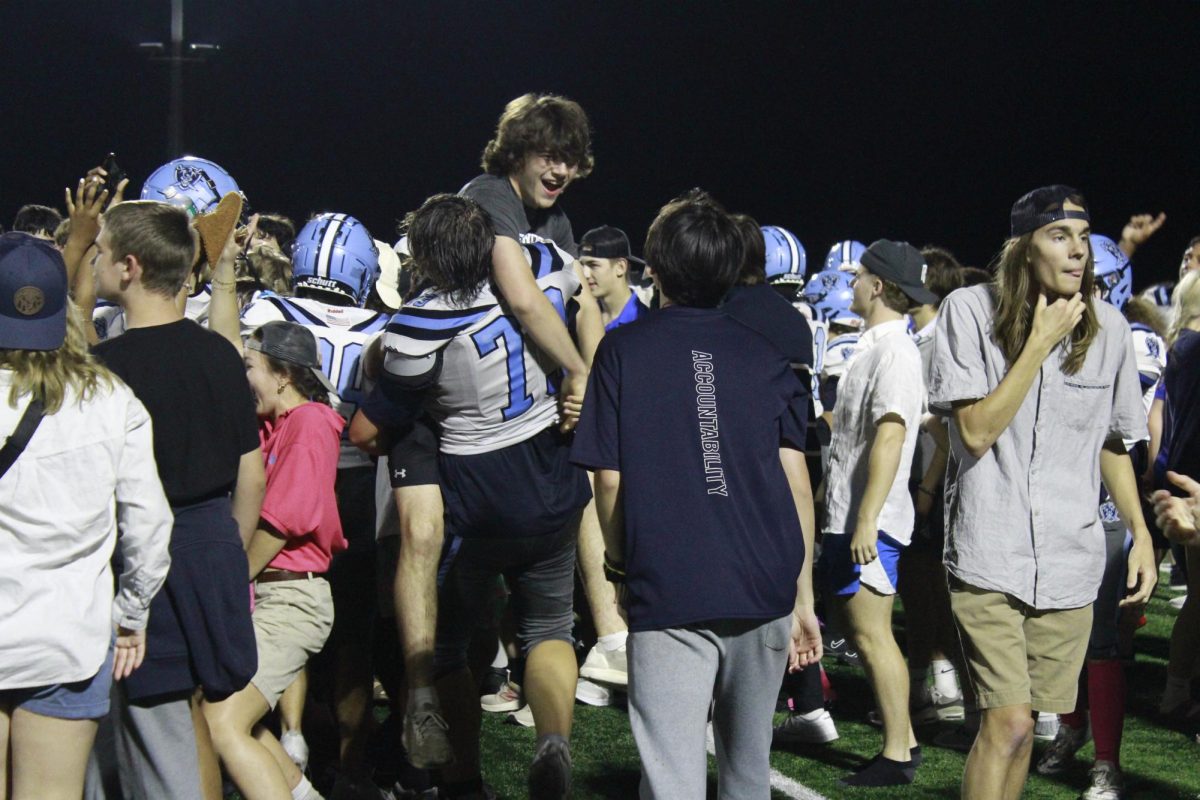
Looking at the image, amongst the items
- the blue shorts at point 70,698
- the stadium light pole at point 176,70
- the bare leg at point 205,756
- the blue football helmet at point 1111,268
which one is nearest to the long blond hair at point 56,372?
the blue shorts at point 70,698

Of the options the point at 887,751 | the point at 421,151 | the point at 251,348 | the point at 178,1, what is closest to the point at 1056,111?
the point at 421,151

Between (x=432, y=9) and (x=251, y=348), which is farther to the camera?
(x=432, y=9)

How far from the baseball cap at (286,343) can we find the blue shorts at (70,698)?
1441mm

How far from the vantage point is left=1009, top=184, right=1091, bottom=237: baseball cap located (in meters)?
3.73

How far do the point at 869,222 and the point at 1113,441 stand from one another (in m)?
11.5

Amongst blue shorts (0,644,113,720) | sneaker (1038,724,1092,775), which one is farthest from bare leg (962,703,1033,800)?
blue shorts (0,644,113,720)

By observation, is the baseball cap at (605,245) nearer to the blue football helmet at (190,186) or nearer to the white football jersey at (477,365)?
the blue football helmet at (190,186)

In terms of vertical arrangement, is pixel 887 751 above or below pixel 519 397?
below

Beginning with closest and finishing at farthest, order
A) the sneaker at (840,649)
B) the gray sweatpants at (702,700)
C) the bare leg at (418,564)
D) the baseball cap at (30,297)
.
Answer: the baseball cap at (30,297) → the gray sweatpants at (702,700) → the bare leg at (418,564) → the sneaker at (840,649)

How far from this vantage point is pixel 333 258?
5141 mm

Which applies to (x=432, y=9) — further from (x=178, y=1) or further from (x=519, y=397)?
(x=519, y=397)

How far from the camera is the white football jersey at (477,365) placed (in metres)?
3.89

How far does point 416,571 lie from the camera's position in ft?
13.2

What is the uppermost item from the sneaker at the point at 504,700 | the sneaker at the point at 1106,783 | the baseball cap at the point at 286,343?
the baseball cap at the point at 286,343
